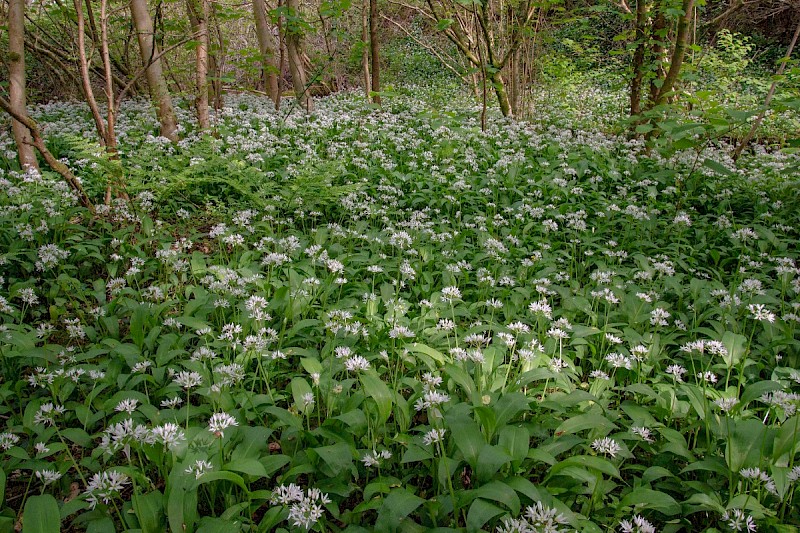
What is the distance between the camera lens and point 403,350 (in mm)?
2477

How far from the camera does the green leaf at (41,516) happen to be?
4.85ft

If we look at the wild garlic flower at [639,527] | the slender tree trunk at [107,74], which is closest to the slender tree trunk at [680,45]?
the wild garlic flower at [639,527]

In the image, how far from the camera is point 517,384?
7.51 feet

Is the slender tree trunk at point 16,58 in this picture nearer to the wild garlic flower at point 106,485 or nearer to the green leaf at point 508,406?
the wild garlic flower at point 106,485

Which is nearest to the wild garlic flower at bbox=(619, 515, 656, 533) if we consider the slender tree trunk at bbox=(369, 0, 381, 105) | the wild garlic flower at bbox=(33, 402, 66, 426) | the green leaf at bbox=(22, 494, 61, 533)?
the green leaf at bbox=(22, 494, 61, 533)

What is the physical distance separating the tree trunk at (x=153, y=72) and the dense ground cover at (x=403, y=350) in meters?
0.71

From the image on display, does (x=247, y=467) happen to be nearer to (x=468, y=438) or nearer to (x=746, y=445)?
(x=468, y=438)

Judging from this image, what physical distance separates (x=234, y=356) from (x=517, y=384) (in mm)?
1532

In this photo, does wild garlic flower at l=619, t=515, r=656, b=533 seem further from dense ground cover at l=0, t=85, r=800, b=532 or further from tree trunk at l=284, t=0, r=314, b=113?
tree trunk at l=284, t=0, r=314, b=113

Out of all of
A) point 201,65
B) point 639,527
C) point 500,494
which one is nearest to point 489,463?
point 500,494

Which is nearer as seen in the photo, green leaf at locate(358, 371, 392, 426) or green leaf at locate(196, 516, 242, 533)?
green leaf at locate(196, 516, 242, 533)

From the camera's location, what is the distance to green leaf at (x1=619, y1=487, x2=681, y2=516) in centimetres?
171

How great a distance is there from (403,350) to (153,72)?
5.22 metres

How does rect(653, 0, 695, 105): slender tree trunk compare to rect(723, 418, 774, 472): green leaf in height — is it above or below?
above
